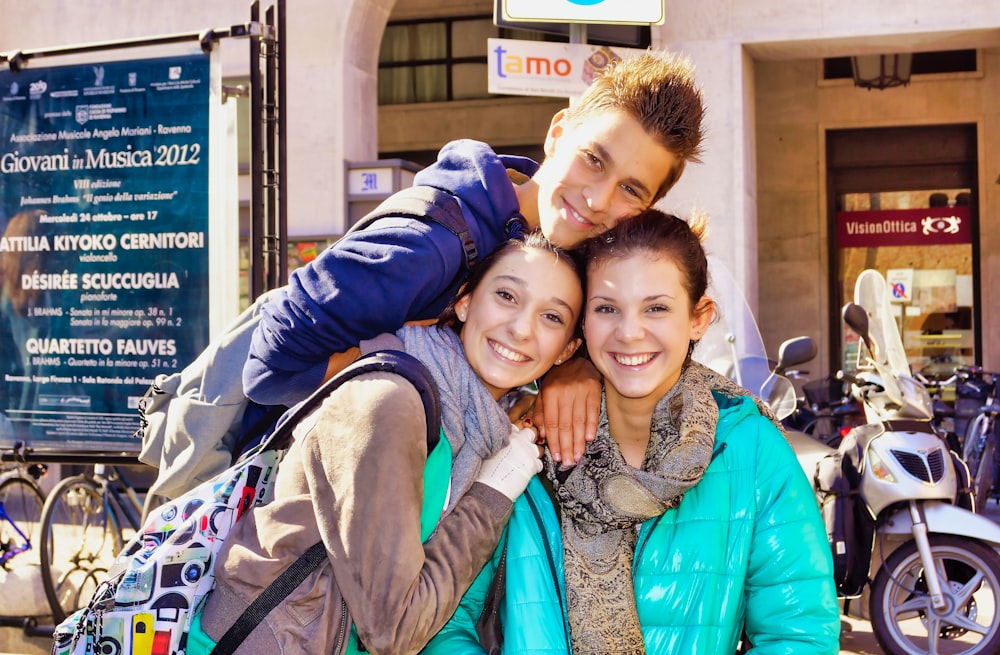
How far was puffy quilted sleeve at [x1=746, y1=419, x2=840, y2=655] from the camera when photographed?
6.21 feet

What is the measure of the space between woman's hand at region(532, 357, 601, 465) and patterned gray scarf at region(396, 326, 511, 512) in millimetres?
160

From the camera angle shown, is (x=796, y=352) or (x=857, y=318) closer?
(x=857, y=318)

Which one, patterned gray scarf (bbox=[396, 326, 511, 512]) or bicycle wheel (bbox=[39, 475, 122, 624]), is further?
bicycle wheel (bbox=[39, 475, 122, 624])

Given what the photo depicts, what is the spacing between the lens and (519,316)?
6.93ft

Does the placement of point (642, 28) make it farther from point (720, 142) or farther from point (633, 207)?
point (633, 207)

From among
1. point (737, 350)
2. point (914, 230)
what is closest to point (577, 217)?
point (737, 350)

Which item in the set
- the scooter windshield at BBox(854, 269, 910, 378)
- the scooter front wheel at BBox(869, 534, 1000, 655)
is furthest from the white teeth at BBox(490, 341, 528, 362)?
the scooter windshield at BBox(854, 269, 910, 378)

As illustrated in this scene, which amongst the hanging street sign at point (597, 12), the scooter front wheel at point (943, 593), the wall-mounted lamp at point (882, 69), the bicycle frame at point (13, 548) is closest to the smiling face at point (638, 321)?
the scooter front wheel at point (943, 593)

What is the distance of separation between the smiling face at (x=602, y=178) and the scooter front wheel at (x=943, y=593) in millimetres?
3024

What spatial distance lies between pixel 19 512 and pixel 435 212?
15.6 feet

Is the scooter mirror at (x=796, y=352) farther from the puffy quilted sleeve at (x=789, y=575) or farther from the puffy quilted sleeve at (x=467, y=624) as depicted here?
the puffy quilted sleeve at (x=467, y=624)

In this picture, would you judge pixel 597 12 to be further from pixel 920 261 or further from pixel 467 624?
pixel 920 261

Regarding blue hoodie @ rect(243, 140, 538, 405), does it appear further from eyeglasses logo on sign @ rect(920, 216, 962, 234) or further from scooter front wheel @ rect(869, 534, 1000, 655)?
eyeglasses logo on sign @ rect(920, 216, 962, 234)

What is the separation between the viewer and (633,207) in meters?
→ 2.32
